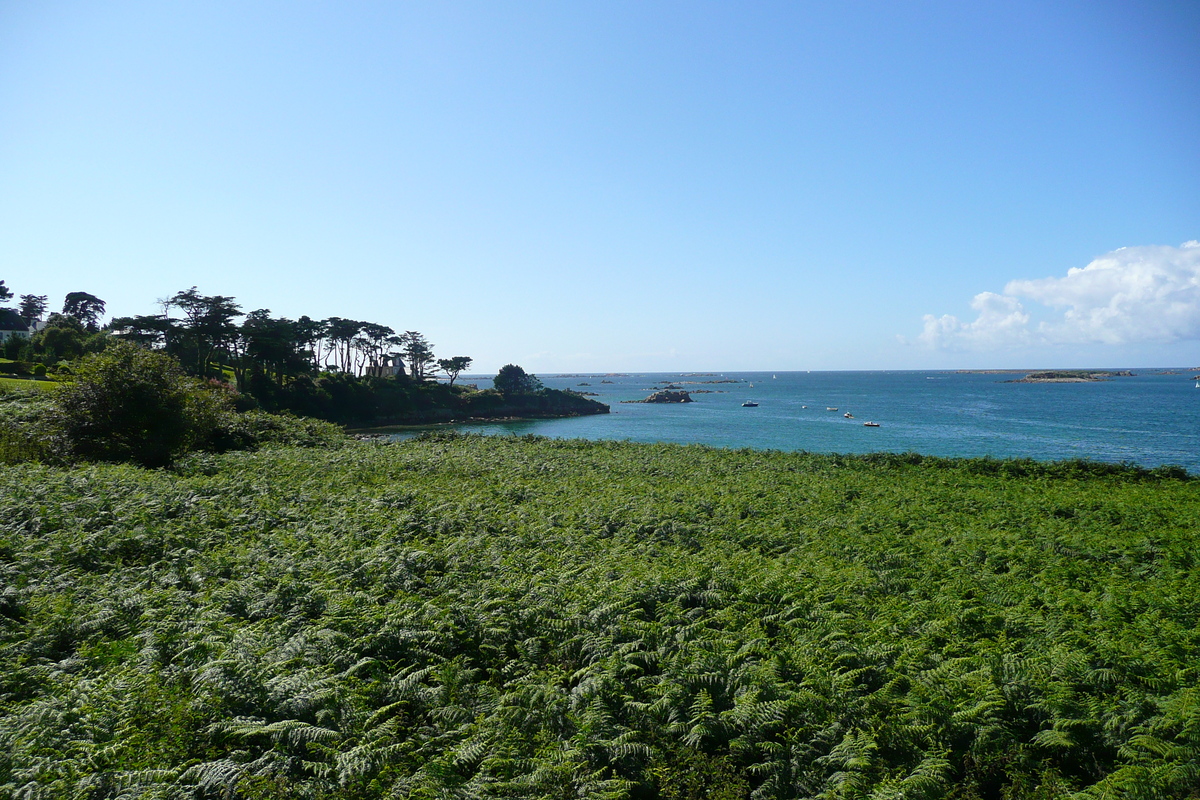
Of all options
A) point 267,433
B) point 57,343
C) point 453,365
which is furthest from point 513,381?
point 267,433

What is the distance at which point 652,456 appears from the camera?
27672mm

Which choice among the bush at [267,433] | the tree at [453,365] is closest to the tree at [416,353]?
the tree at [453,365]

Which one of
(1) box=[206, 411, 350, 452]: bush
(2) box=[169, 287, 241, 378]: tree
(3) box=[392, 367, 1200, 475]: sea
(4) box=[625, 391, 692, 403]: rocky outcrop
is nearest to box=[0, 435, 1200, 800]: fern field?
(1) box=[206, 411, 350, 452]: bush

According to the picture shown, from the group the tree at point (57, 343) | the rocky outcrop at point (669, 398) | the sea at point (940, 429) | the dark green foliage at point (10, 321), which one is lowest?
the sea at point (940, 429)

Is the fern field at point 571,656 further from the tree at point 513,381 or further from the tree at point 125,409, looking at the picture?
the tree at point 513,381

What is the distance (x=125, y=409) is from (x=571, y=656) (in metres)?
22.4

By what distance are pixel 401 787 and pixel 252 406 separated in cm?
5907

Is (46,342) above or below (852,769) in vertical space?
above

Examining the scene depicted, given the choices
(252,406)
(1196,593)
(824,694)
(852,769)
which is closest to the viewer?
(852,769)

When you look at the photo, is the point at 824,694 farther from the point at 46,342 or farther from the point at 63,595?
the point at 46,342

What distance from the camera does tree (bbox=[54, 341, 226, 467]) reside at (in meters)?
20.2

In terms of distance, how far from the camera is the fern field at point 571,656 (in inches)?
188

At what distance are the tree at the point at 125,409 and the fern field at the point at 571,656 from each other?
30.3 ft

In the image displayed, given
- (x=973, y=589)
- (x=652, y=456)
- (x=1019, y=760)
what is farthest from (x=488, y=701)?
(x=652, y=456)
